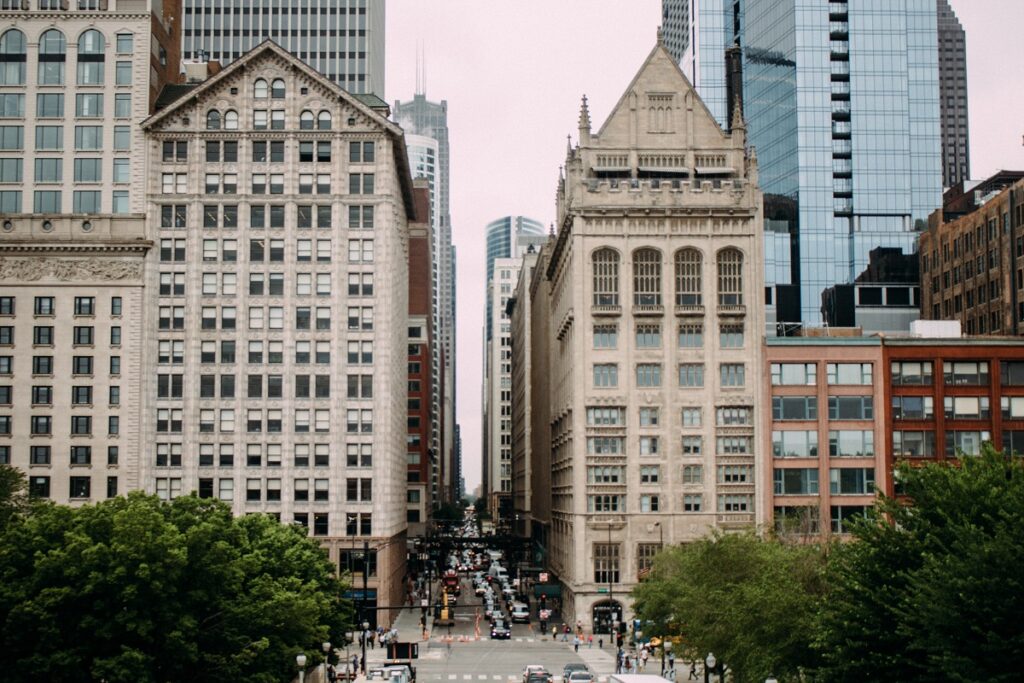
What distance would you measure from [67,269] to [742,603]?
3084 inches

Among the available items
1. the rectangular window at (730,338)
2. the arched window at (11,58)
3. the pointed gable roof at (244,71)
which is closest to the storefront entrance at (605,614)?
the rectangular window at (730,338)

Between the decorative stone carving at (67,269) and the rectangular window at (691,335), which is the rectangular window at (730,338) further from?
the decorative stone carving at (67,269)

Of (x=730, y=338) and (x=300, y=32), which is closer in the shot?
(x=730, y=338)

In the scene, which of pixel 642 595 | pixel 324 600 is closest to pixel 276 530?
pixel 324 600

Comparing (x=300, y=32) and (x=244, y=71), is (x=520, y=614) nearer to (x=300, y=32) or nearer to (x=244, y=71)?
(x=244, y=71)

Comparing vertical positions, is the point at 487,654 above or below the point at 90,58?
below

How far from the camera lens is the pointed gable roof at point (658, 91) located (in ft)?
413

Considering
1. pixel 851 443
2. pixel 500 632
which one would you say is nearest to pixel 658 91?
pixel 851 443

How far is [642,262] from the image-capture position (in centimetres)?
12231

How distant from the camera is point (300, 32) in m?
170

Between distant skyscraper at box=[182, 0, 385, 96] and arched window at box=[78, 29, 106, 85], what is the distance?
Answer: 41570 mm

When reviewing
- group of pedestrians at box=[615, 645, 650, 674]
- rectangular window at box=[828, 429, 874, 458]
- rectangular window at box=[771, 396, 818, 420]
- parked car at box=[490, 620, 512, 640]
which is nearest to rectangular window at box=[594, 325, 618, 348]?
rectangular window at box=[771, 396, 818, 420]

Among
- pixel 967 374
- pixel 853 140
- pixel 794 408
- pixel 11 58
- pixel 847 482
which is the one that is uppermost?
pixel 853 140

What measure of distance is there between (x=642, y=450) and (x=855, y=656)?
70508 millimetres
